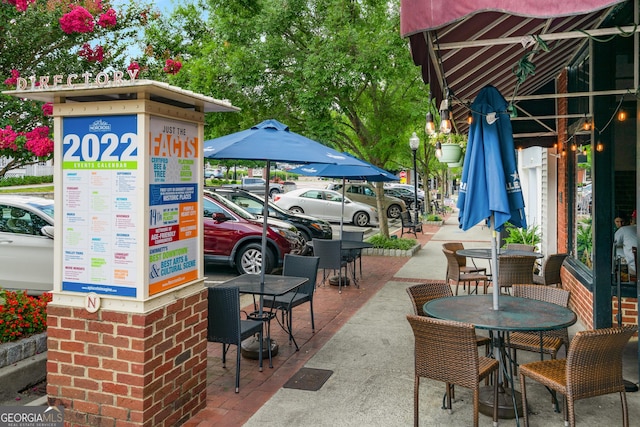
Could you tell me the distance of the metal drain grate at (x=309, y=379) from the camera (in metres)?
4.96

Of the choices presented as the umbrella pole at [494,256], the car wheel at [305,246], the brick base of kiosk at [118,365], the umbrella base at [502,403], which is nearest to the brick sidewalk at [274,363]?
the brick base of kiosk at [118,365]

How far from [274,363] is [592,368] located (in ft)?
10.1

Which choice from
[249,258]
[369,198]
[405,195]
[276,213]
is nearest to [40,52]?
[249,258]

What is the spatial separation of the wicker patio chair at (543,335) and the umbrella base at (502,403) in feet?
Result: 1.47

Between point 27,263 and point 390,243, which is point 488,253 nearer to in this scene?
point 390,243

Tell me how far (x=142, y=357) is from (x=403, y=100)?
12209 millimetres

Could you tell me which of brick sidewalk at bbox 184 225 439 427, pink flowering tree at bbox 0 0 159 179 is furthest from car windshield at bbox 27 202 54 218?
brick sidewalk at bbox 184 225 439 427

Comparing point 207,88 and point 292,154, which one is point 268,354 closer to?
point 292,154

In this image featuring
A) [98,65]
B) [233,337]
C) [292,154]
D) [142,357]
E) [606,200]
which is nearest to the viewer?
[142,357]

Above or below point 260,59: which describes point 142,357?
below

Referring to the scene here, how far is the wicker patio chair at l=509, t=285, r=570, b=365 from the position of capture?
15.6 ft

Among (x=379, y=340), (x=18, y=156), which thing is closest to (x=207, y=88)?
(x=18, y=156)

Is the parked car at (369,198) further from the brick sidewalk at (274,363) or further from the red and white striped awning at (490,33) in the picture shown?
the red and white striped awning at (490,33)

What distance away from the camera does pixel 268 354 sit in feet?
18.8
